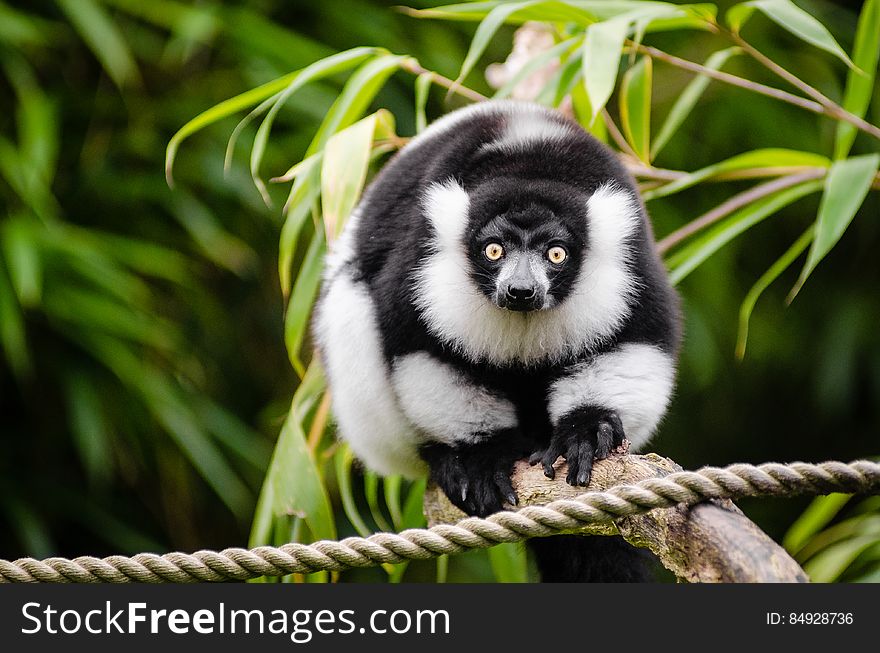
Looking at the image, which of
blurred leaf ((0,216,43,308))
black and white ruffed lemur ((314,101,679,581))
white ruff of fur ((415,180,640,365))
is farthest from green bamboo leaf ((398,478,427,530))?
blurred leaf ((0,216,43,308))

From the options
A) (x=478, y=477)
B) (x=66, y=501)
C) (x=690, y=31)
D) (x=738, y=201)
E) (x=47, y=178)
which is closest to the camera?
(x=478, y=477)

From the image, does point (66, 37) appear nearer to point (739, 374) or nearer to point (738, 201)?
point (738, 201)

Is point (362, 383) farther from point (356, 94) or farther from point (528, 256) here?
point (356, 94)

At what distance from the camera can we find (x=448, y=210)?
7.95 ft

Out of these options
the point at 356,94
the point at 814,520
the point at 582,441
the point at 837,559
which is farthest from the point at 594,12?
the point at 837,559

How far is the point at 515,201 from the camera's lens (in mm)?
2357

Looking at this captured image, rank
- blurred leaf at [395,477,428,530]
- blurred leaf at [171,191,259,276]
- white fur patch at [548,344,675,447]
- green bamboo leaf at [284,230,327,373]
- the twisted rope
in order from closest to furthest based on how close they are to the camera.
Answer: the twisted rope → white fur patch at [548,344,675,447] → green bamboo leaf at [284,230,327,373] → blurred leaf at [395,477,428,530] → blurred leaf at [171,191,259,276]

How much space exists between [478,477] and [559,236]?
57cm

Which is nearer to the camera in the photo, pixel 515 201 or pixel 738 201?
pixel 515 201

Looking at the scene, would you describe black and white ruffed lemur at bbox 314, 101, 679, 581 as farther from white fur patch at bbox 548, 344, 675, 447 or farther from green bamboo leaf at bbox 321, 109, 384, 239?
green bamboo leaf at bbox 321, 109, 384, 239

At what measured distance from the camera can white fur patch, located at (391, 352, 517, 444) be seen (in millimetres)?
2412

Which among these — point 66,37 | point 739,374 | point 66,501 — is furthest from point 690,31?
point 66,501

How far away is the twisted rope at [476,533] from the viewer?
66.1 inches

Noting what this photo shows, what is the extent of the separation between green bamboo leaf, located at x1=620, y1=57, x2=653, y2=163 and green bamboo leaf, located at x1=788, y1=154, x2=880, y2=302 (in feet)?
1.76
